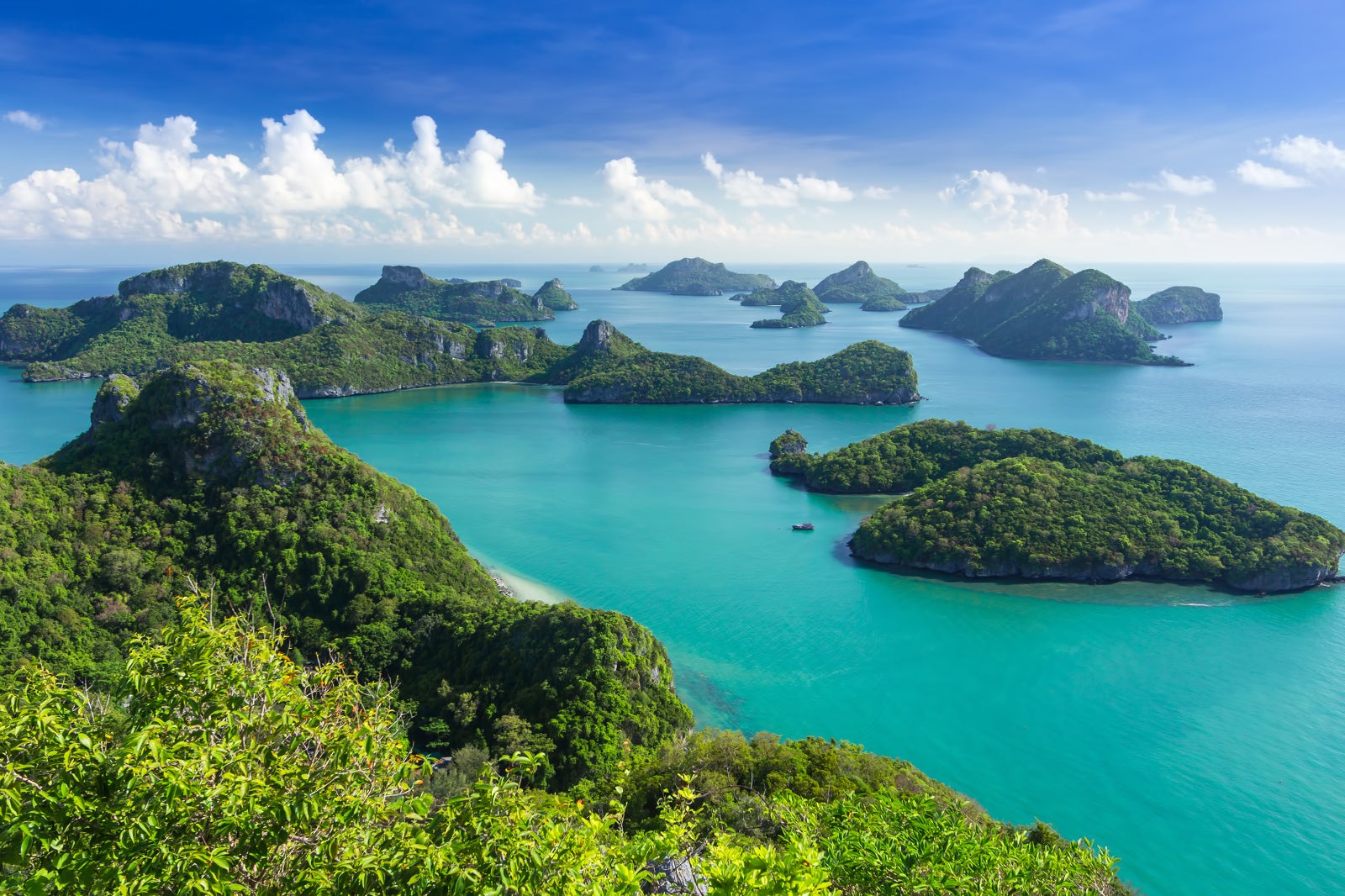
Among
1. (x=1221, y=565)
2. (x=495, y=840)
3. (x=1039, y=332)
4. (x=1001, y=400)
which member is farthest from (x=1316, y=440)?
(x=495, y=840)

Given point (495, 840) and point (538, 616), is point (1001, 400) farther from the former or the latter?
point (495, 840)

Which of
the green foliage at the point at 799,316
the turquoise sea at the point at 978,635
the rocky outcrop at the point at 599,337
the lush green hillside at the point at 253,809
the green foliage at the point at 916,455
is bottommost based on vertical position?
the turquoise sea at the point at 978,635

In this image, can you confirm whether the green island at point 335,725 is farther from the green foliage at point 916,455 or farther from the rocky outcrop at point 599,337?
the rocky outcrop at point 599,337

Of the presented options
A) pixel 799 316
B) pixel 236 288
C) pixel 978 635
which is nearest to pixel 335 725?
pixel 978 635

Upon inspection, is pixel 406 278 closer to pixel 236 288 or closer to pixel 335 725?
pixel 236 288

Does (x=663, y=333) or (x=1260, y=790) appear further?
(x=663, y=333)

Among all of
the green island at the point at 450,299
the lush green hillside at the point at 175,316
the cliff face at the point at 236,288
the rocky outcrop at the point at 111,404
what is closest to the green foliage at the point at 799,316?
the green island at the point at 450,299
